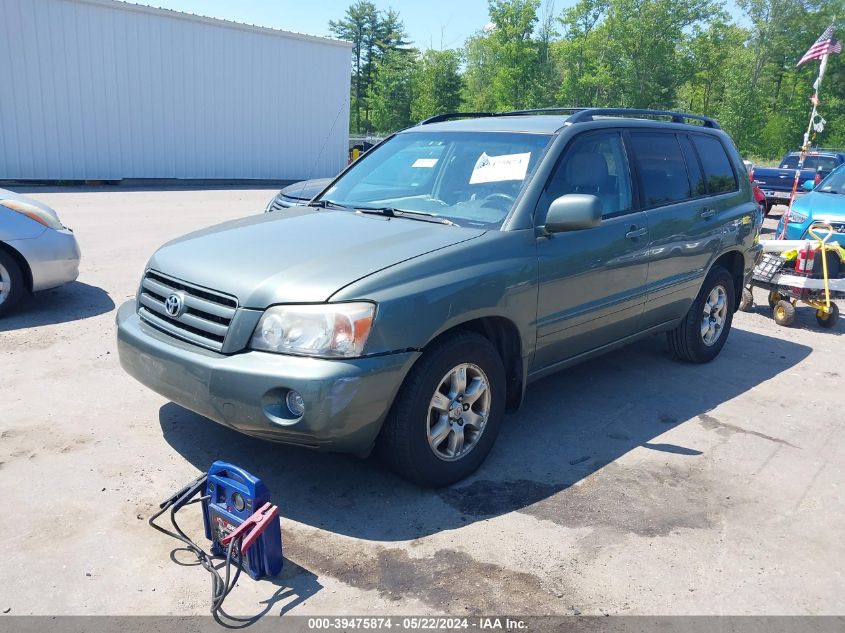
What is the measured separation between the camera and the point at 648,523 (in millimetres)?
3525

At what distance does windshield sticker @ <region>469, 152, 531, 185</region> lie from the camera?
422 centimetres

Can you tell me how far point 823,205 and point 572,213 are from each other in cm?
726

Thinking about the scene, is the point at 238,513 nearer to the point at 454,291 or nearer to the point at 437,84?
the point at 454,291

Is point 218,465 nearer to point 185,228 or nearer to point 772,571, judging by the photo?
point 772,571

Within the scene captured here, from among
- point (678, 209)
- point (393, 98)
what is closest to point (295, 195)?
point (678, 209)

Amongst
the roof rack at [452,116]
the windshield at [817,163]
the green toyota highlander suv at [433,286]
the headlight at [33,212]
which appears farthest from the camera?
the windshield at [817,163]

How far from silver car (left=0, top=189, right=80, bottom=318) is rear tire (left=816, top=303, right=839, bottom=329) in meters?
7.26

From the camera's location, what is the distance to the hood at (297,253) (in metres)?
3.33

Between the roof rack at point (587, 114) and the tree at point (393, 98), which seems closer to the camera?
the roof rack at point (587, 114)

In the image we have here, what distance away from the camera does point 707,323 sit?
5.96 m

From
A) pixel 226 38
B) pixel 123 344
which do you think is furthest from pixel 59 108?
pixel 123 344

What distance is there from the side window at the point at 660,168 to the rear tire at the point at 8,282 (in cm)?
521

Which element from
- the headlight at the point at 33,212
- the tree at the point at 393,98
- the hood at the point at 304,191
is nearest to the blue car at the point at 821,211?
the hood at the point at 304,191

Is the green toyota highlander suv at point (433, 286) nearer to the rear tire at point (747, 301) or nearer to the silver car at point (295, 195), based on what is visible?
the rear tire at point (747, 301)
